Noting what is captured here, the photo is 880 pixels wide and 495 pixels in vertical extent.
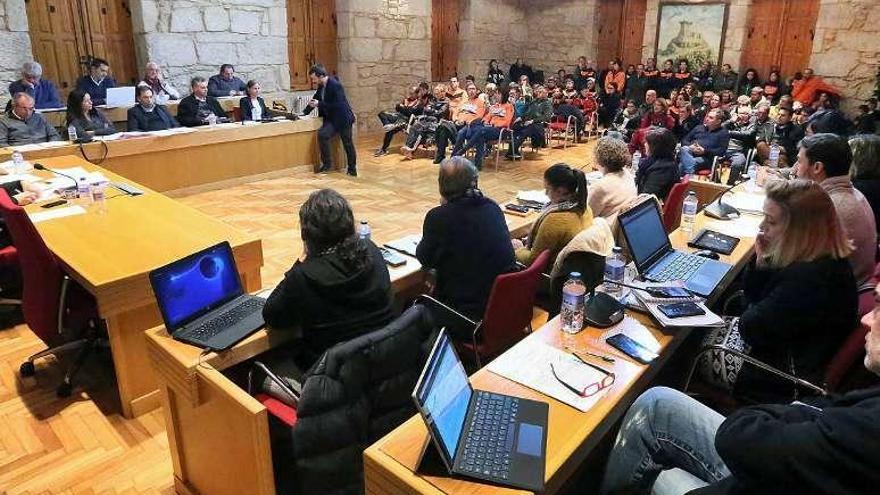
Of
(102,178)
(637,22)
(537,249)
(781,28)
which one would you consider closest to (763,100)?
(781,28)

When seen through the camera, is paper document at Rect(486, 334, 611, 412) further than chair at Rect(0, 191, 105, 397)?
No

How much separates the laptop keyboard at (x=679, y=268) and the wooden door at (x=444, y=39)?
10.1 meters

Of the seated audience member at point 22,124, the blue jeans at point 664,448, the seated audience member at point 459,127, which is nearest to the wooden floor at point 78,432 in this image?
the blue jeans at point 664,448

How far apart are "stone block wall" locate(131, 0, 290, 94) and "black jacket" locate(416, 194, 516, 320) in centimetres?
695

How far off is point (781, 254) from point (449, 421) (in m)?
1.43

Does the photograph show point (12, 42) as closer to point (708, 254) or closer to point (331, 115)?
point (331, 115)

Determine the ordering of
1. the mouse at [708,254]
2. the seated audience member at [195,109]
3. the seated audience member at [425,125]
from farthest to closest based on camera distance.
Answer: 1. the seated audience member at [425,125]
2. the seated audience member at [195,109]
3. the mouse at [708,254]

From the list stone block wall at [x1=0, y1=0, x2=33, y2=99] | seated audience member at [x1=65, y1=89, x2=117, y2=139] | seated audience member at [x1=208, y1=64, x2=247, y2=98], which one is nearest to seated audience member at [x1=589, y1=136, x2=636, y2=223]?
seated audience member at [x1=65, y1=89, x2=117, y2=139]

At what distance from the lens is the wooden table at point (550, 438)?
1.43 metres

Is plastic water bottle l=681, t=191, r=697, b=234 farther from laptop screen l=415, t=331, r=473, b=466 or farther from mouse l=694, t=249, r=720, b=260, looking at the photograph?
laptop screen l=415, t=331, r=473, b=466

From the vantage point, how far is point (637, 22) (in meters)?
12.9

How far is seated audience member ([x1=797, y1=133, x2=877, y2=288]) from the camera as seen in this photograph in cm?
287

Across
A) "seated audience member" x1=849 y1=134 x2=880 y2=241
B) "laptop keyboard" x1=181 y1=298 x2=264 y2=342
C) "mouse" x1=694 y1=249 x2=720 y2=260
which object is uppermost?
"seated audience member" x1=849 y1=134 x2=880 y2=241

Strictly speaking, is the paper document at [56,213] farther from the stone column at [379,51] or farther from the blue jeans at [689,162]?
the stone column at [379,51]
